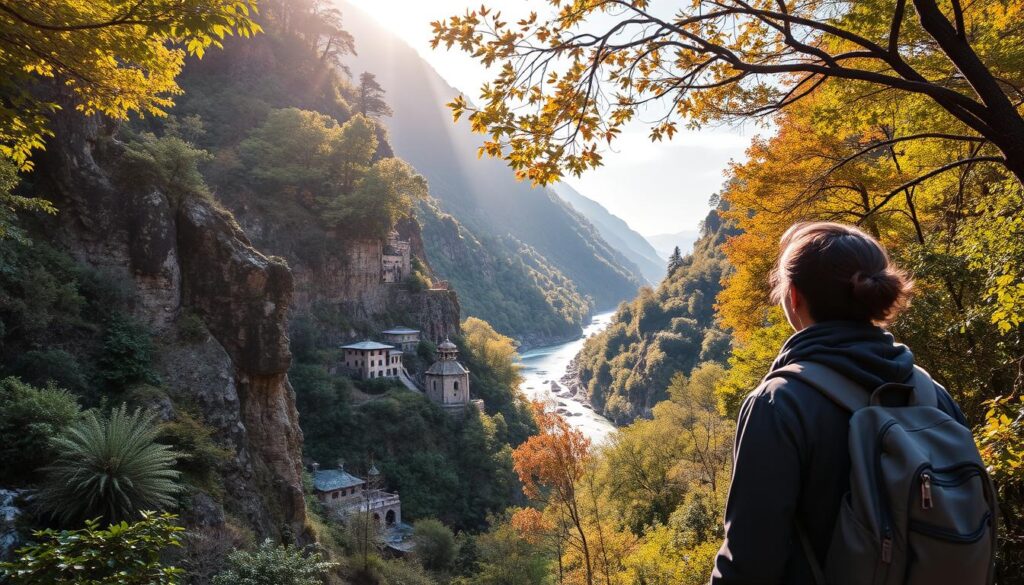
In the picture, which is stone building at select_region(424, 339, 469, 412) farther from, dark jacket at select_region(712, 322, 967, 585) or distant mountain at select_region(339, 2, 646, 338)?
distant mountain at select_region(339, 2, 646, 338)

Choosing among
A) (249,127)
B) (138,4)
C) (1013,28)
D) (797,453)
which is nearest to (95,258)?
(138,4)

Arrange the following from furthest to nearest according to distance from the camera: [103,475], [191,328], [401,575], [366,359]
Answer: [366,359] → [401,575] → [191,328] → [103,475]

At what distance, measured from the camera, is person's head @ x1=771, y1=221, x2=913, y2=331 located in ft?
5.48

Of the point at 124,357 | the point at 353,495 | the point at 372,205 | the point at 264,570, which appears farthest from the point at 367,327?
the point at 264,570

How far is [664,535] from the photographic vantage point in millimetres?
15742

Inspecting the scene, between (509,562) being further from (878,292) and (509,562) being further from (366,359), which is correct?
(878,292)

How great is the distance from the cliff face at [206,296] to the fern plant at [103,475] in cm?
458

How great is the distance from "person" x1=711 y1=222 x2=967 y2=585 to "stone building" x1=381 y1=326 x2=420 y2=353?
1467 inches

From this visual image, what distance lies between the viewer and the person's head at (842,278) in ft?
5.48

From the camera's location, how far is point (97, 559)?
4031mm

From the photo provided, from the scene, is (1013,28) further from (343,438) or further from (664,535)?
(343,438)

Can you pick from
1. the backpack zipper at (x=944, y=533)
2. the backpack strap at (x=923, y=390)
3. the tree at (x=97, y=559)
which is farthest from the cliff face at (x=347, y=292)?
the backpack zipper at (x=944, y=533)

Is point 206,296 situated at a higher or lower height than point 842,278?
higher

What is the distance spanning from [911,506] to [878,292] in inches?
24.3
